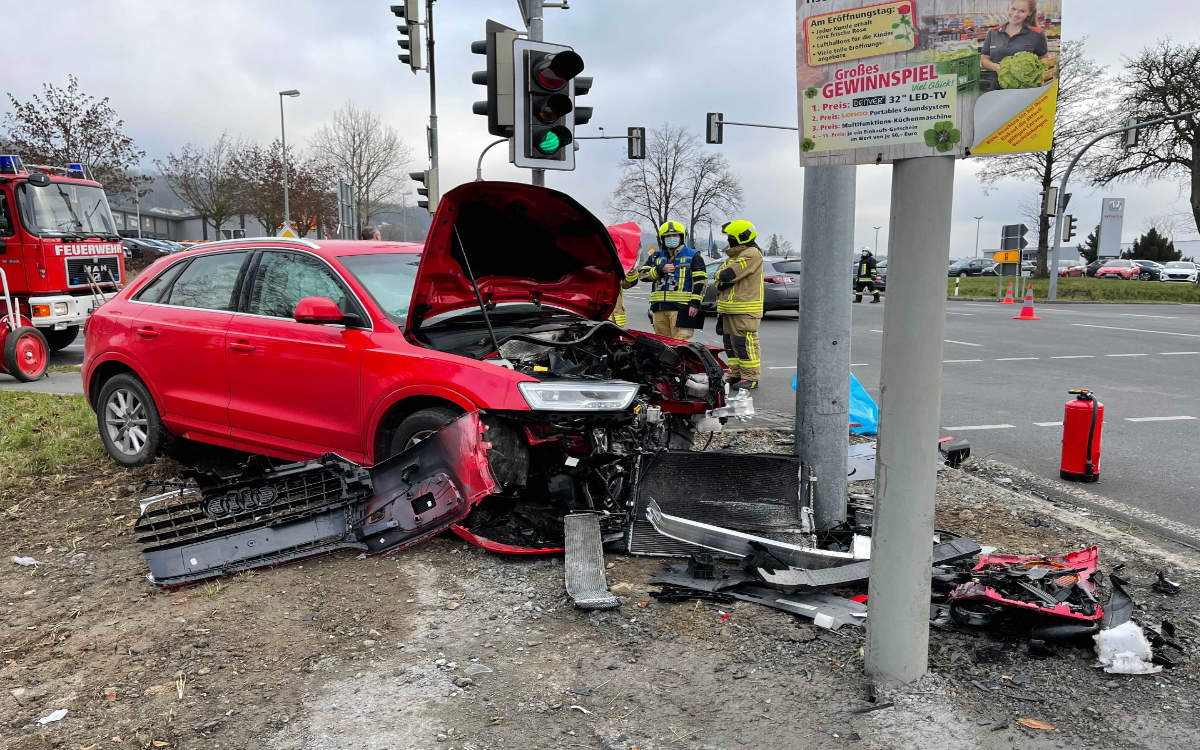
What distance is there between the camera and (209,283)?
568 centimetres

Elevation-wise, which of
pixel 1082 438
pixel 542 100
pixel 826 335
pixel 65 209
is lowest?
pixel 1082 438

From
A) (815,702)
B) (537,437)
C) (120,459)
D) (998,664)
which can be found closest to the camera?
(815,702)

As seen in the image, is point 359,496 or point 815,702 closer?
point 815,702

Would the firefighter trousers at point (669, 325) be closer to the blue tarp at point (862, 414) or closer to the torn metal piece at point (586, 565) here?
the blue tarp at point (862, 414)

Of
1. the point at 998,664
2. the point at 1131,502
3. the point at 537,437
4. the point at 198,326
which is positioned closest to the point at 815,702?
the point at 998,664

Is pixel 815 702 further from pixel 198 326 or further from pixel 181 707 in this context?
pixel 198 326

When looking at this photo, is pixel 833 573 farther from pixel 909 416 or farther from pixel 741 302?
pixel 741 302

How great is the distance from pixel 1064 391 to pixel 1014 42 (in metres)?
8.28

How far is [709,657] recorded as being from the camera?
128 inches

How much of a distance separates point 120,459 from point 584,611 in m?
4.12

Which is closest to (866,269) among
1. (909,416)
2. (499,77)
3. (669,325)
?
(669,325)

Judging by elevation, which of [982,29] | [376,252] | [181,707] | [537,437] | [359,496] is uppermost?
[982,29]

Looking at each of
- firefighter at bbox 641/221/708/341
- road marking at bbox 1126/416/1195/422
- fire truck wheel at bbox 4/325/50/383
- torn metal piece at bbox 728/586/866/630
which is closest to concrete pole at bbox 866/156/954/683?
torn metal piece at bbox 728/586/866/630

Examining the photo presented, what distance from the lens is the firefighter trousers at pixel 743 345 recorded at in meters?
9.59
